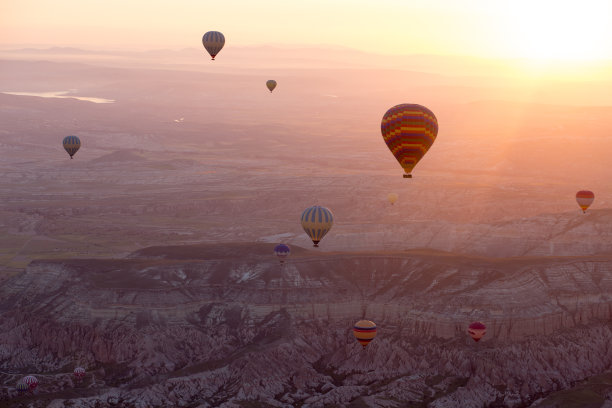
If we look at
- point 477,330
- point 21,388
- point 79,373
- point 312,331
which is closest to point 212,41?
point 312,331

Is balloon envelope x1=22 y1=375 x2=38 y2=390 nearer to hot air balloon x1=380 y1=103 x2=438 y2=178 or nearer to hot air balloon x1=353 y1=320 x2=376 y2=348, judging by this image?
hot air balloon x1=353 y1=320 x2=376 y2=348

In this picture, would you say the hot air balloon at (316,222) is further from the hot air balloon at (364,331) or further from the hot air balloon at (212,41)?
the hot air balloon at (212,41)

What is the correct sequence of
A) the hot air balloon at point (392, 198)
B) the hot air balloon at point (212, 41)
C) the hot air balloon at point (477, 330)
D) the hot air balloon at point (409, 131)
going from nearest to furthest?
1. the hot air balloon at point (477, 330)
2. the hot air balloon at point (409, 131)
3. the hot air balloon at point (212, 41)
4. the hot air balloon at point (392, 198)

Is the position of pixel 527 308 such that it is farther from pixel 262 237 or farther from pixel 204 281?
pixel 262 237

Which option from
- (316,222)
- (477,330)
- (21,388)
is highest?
(316,222)

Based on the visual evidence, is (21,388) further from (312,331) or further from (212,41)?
(212,41)

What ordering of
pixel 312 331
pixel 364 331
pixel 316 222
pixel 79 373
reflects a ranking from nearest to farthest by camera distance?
pixel 79 373
pixel 364 331
pixel 312 331
pixel 316 222

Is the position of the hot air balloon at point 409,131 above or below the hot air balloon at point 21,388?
above

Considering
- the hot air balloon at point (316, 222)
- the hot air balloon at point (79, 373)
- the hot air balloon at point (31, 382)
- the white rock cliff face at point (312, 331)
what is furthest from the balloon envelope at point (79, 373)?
the hot air balloon at point (316, 222)
